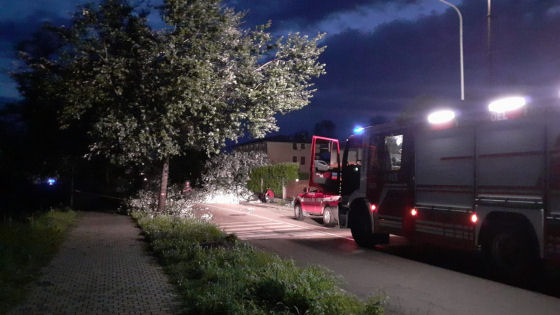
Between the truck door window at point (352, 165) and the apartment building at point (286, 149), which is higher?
the apartment building at point (286, 149)

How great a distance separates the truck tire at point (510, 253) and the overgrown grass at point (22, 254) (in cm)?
788

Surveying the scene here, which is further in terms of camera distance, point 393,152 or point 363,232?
point 363,232

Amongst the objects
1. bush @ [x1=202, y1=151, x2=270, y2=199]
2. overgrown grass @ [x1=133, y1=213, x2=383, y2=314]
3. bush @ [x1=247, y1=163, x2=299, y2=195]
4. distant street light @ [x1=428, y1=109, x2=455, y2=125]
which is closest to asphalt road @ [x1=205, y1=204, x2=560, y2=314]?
overgrown grass @ [x1=133, y1=213, x2=383, y2=314]

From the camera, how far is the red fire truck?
809 centimetres

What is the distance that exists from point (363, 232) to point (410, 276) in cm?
381

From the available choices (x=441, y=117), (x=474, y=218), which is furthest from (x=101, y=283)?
(x=441, y=117)

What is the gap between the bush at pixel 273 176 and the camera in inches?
1433

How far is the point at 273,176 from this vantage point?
37.8m

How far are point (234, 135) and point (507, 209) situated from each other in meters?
9.42

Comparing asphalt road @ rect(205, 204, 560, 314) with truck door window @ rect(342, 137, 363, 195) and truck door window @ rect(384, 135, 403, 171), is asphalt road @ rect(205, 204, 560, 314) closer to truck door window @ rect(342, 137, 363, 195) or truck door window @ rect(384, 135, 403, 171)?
truck door window @ rect(342, 137, 363, 195)

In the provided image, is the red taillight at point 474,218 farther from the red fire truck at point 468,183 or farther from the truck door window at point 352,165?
the truck door window at point 352,165

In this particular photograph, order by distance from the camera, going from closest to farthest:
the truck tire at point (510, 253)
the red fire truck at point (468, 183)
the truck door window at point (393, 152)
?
the red fire truck at point (468, 183) → the truck tire at point (510, 253) → the truck door window at point (393, 152)

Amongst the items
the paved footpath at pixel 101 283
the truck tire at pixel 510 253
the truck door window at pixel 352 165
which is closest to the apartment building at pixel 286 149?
the truck door window at pixel 352 165

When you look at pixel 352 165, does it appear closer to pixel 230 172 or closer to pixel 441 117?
pixel 441 117
